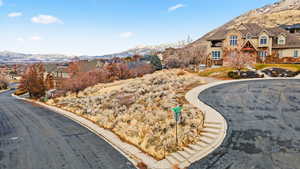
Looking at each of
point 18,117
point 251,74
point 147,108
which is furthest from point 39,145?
point 251,74

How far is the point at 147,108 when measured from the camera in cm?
2081

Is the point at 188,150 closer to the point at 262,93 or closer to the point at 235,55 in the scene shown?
the point at 262,93

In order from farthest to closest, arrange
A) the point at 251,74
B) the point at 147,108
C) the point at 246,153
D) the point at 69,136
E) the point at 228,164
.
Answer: the point at 251,74 < the point at 147,108 < the point at 69,136 < the point at 246,153 < the point at 228,164

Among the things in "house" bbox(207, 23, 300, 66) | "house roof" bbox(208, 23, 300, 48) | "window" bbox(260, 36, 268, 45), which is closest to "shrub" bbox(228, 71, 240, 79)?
"house" bbox(207, 23, 300, 66)

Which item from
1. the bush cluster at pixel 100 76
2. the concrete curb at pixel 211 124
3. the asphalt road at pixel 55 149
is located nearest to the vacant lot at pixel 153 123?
the concrete curb at pixel 211 124

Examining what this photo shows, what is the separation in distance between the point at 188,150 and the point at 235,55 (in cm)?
3072

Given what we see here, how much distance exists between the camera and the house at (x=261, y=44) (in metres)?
39.5

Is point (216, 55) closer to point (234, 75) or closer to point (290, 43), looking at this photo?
point (234, 75)

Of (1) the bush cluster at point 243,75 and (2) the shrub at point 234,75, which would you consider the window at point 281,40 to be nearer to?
(1) the bush cluster at point 243,75

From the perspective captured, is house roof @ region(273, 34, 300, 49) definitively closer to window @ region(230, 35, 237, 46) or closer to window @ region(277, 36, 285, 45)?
window @ region(277, 36, 285, 45)

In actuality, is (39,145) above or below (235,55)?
below

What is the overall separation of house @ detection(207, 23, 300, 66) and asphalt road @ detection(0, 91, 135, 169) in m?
37.2

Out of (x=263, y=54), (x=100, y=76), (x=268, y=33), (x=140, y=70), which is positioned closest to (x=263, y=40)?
(x=268, y=33)

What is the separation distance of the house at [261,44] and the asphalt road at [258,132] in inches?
905
